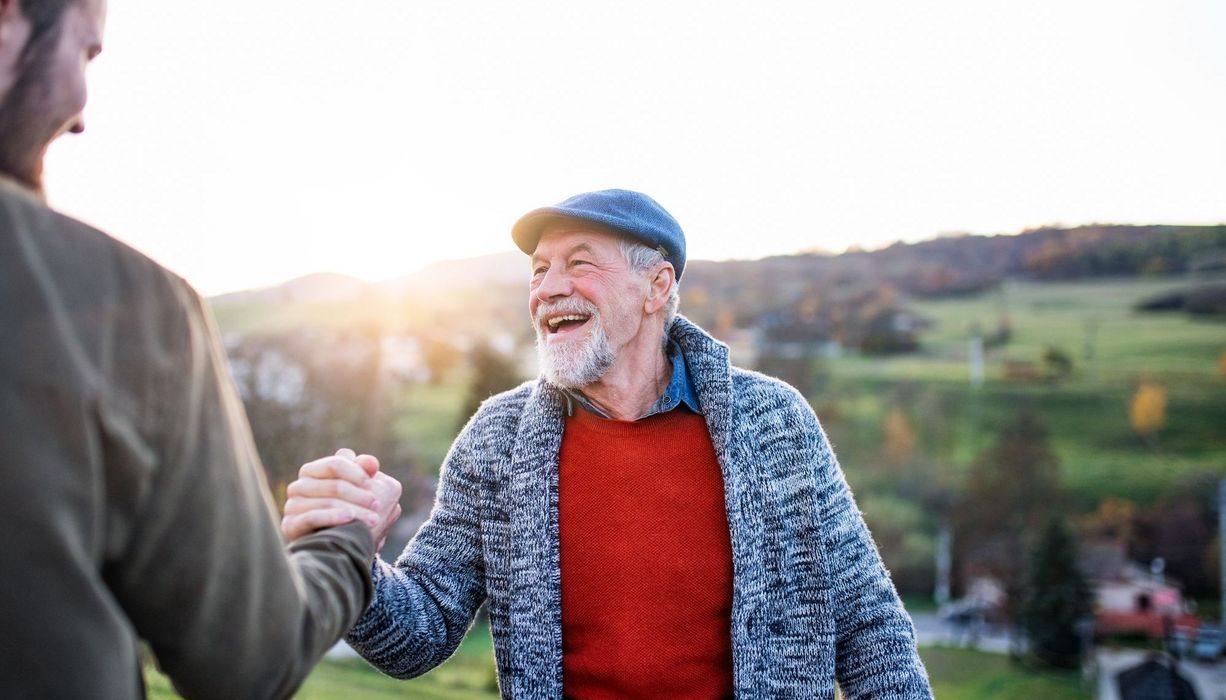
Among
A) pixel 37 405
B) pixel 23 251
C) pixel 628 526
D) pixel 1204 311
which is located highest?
pixel 23 251

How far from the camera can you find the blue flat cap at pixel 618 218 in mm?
2607

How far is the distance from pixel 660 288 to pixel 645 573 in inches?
35.9

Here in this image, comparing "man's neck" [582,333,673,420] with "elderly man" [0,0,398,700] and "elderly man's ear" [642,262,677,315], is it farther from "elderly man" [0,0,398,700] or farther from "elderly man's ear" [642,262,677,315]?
"elderly man" [0,0,398,700]

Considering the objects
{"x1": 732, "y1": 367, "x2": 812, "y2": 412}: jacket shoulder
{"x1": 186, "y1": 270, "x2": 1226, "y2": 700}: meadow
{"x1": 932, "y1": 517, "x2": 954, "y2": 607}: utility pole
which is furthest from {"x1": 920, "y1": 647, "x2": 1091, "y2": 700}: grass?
{"x1": 732, "y1": 367, "x2": 812, "y2": 412}: jacket shoulder

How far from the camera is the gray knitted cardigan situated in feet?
7.61

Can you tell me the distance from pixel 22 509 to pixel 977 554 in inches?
1135

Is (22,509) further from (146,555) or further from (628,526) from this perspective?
(628,526)

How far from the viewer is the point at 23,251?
3.11 feet

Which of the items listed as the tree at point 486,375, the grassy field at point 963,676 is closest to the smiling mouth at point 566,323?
the grassy field at point 963,676

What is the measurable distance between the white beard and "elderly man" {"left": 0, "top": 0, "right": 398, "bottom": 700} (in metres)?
1.44

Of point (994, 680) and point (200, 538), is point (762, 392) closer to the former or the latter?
point (200, 538)

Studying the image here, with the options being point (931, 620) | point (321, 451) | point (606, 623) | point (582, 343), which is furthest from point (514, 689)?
point (931, 620)

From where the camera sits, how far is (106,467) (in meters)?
0.97

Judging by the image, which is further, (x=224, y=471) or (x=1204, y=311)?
(x=1204, y=311)
